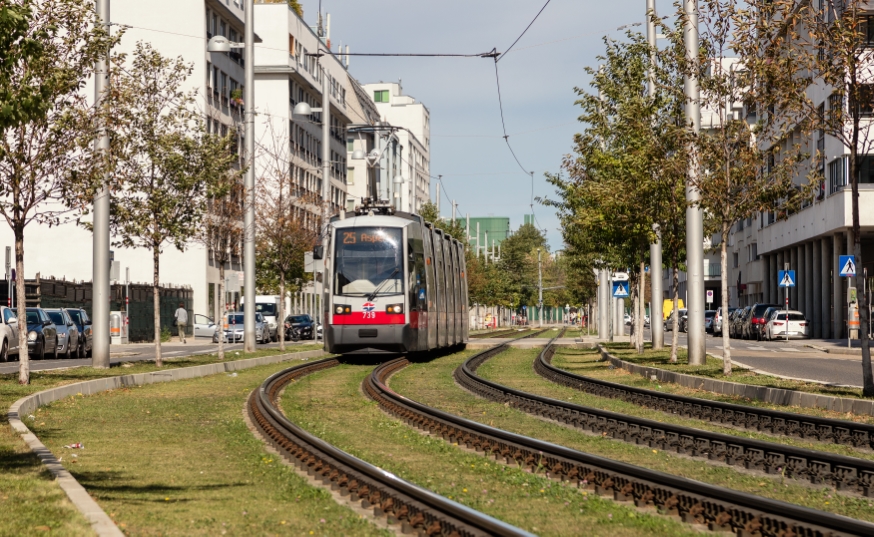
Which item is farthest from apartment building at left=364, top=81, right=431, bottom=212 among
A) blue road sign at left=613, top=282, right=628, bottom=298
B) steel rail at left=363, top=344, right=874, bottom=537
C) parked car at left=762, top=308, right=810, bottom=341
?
steel rail at left=363, top=344, right=874, bottom=537

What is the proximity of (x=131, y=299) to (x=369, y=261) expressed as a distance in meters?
32.6

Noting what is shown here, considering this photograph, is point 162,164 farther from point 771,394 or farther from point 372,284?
point 771,394

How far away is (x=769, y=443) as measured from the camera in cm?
1216

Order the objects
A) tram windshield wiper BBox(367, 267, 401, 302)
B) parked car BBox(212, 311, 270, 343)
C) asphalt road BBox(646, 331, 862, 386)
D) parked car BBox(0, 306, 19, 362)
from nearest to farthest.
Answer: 1. asphalt road BBox(646, 331, 862, 386)
2. tram windshield wiper BBox(367, 267, 401, 302)
3. parked car BBox(0, 306, 19, 362)
4. parked car BBox(212, 311, 270, 343)

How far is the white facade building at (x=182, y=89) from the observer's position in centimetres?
7056

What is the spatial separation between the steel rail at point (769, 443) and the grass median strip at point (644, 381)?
1.21m

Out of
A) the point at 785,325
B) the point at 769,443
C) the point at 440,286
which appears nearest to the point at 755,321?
the point at 785,325

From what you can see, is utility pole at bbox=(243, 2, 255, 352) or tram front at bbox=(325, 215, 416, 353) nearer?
tram front at bbox=(325, 215, 416, 353)

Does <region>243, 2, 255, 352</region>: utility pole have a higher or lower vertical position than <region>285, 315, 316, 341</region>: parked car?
higher

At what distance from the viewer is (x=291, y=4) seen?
95375mm

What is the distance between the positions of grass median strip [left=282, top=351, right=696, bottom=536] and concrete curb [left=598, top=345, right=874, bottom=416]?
243 inches

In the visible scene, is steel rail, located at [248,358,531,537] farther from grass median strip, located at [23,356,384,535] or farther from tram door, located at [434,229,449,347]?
tram door, located at [434,229,449,347]

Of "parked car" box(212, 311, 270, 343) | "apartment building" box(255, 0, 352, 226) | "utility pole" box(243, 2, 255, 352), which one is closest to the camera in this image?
"utility pole" box(243, 2, 255, 352)

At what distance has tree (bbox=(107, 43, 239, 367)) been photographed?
29141 mm
